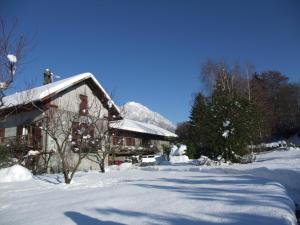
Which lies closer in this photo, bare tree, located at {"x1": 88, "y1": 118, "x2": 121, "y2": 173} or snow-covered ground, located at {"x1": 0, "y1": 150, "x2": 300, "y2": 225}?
snow-covered ground, located at {"x1": 0, "y1": 150, "x2": 300, "y2": 225}

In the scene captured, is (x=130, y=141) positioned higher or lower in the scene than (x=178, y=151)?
higher

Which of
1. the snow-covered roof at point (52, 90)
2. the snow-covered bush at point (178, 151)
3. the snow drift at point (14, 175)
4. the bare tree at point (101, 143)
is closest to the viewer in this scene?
the snow drift at point (14, 175)

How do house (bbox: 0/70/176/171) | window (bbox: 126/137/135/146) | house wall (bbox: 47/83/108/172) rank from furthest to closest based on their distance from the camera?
window (bbox: 126/137/135/146) → house wall (bbox: 47/83/108/172) → house (bbox: 0/70/176/171)

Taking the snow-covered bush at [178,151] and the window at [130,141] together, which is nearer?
the snow-covered bush at [178,151]

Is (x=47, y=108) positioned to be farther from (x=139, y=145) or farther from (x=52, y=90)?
(x=139, y=145)

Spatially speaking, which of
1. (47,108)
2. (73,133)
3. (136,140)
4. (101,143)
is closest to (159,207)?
(73,133)

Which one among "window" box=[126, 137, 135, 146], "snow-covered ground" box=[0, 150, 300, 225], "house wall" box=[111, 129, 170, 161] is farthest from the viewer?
"window" box=[126, 137, 135, 146]

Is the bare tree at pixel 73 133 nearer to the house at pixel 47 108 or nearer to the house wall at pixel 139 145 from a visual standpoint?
the house at pixel 47 108

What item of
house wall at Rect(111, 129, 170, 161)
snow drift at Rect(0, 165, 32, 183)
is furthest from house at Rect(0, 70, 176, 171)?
snow drift at Rect(0, 165, 32, 183)

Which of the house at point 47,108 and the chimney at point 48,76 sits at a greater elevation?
the chimney at point 48,76

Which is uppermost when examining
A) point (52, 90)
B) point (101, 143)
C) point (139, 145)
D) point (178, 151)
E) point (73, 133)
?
point (52, 90)

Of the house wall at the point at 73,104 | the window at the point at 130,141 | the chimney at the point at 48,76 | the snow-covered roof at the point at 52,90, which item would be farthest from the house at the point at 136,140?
the chimney at the point at 48,76

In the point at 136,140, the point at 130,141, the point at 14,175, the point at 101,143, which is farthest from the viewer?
the point at 136,140

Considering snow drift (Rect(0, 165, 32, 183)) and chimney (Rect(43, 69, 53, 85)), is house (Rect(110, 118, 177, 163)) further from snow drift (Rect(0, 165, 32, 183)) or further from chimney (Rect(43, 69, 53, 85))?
snow drift (Rect(0, 165, 32, 183))
